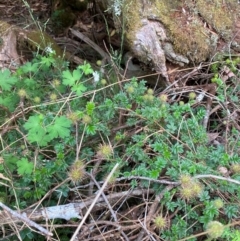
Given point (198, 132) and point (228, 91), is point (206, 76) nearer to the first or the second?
point (228, 91)

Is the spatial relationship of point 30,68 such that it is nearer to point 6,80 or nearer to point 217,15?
point 6,80

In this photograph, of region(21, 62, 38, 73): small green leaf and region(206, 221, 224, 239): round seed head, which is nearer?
region(206, 221, 224, 239): round seed head

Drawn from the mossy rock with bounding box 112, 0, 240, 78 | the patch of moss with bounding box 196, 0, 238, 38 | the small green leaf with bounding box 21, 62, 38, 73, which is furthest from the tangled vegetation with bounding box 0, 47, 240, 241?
the patch of moss with bounding box 196, 0, 238, 38

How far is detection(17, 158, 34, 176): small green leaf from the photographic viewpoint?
1798 millimetres

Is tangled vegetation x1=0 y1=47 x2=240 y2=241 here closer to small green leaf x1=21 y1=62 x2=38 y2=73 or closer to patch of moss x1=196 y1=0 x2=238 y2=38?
small green leaf x1=21 y1=62 x2=38 y2=73

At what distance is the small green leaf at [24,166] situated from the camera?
5.90 ft

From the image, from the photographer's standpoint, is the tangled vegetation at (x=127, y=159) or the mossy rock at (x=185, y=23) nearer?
the tangled vegetation at (x=127, y=159)

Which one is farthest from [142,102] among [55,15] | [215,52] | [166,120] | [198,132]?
[55,15]

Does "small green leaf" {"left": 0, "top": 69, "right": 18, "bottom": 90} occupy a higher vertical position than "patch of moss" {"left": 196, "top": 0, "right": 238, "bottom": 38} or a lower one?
lower

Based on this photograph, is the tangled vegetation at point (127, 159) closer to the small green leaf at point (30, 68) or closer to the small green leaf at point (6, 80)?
the small green leaf at point (6, 80)

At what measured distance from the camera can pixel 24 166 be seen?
180 cm

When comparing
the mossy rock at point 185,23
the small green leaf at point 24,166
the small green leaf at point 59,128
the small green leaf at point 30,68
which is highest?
the mossy rock at point 185,23

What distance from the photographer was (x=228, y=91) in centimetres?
229

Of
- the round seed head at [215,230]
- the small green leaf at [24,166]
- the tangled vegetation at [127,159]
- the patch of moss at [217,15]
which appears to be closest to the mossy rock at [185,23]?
the patch of moss at [217,15]
